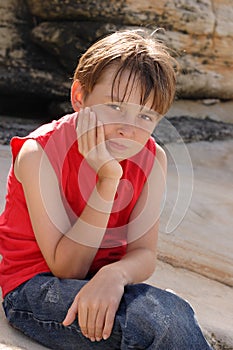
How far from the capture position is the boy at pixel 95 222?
74.9 inches

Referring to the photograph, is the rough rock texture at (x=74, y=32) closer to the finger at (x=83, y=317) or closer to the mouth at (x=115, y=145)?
the mouth at (x=115, y=145)

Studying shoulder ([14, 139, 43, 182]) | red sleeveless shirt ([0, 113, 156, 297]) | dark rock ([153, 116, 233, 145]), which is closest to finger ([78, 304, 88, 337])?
red sleeveless shirt ([0, 113, 156, 297])

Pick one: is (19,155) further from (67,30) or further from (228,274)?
(67,30)

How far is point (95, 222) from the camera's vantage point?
2006 millimetres

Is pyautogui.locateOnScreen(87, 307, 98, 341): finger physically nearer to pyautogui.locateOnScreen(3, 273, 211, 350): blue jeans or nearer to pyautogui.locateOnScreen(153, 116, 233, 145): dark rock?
pyautogui.locateOnScreen(3, 273, 211, 350): blue jeans

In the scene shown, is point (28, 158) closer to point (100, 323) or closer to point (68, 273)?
point (68, 273)

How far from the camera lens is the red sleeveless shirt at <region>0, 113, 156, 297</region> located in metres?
2.10

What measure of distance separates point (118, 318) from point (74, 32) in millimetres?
3604

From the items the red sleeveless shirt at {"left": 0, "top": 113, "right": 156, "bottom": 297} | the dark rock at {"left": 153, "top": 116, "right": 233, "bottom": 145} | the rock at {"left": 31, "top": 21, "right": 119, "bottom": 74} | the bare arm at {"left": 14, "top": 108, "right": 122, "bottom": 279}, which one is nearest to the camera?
the bare arm at {"left": 14, "top": 108, "right": 122, "bottom": 279}

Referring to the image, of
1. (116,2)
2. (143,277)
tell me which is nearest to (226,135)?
(116,2)

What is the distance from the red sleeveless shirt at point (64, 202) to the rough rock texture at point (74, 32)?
3127mm

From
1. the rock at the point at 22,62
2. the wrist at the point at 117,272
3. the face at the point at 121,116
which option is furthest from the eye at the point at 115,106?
the rock at the point at 22,62

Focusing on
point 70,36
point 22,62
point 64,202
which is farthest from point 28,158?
point 22,62

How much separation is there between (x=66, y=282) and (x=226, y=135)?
393cm
